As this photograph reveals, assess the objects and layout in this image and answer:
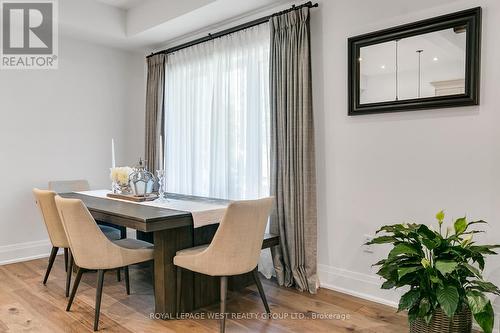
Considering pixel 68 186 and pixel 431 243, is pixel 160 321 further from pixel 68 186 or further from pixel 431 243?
pixel 68 186

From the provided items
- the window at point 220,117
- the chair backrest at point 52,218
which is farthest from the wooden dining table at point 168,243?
the window at point 220,117

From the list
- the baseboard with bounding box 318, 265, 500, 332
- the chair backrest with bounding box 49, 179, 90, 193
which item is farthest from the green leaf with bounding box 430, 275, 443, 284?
the chair backrest with bounding box 49, 179, 90, 193

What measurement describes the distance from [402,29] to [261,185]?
5.77ft

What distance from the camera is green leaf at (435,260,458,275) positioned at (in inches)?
70.7

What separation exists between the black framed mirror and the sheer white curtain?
95cm

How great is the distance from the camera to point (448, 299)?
1816 millimetres

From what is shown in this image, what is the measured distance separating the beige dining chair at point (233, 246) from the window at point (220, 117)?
1.06 metres

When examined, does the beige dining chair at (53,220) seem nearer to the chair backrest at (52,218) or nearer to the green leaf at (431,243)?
the chair backrest at (52,218)

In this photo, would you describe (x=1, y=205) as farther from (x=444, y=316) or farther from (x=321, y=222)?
(x=444, y=316)

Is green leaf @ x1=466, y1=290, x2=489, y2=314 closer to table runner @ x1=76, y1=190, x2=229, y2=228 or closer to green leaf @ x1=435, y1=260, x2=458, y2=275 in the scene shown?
green leaf @ x1=435, y1=260, x2=458, y2=275

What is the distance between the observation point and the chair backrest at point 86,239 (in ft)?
8.12

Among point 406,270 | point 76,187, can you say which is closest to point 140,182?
point 76,187

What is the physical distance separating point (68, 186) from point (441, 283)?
3.81 m

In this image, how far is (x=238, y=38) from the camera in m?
3.73
